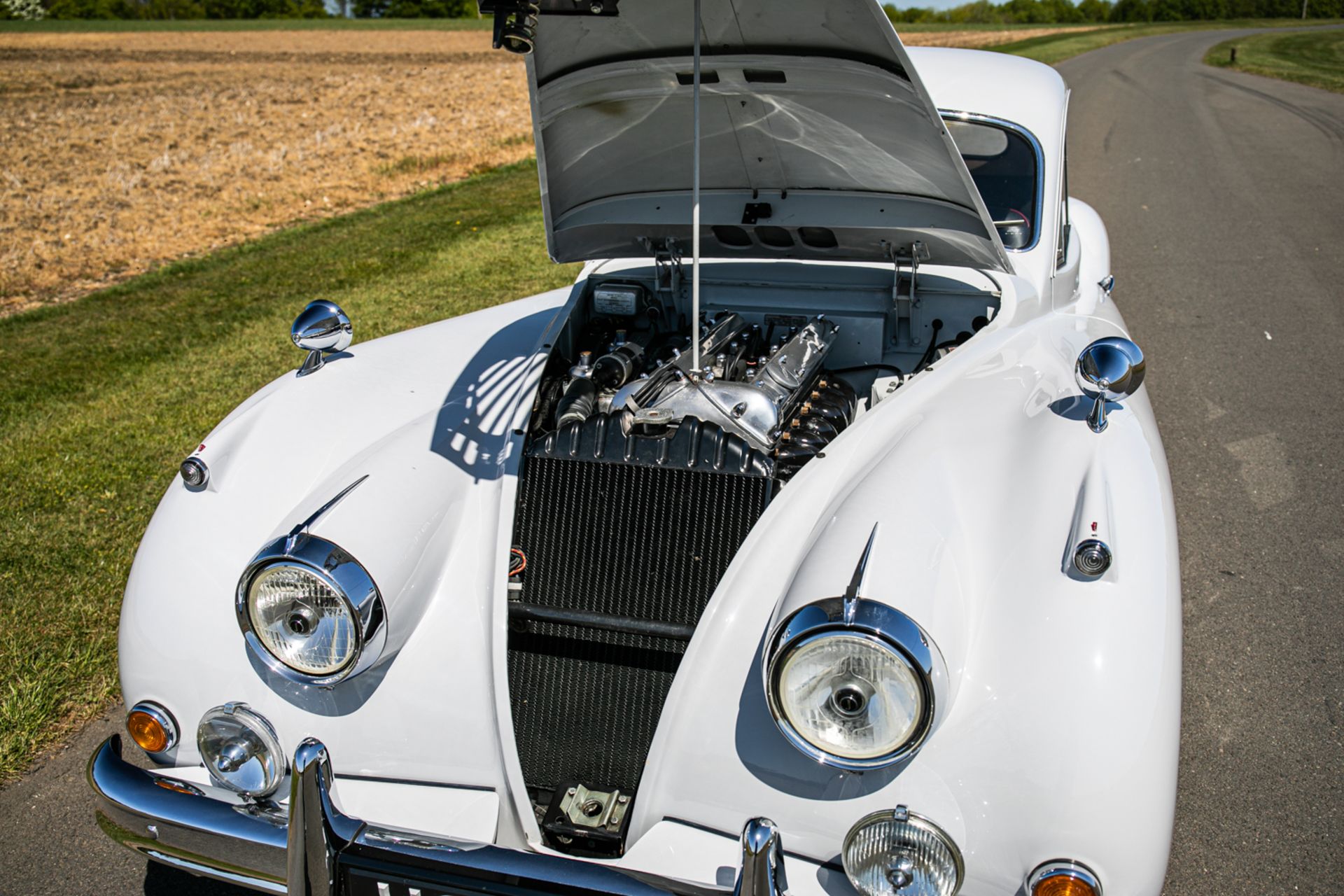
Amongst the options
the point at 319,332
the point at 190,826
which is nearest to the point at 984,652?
the point at 190,826

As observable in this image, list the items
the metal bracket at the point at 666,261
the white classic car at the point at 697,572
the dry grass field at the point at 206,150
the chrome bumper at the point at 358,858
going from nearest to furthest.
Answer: the chrome bumper at the point at 358,858
the white classic car at the point at 697,572
the metal bracket at the point at 666,261
the dry grass field at the point at 206,150

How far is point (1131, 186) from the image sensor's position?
11.0 meters

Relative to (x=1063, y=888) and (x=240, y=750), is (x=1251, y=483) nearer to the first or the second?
(x=1063, y=888)

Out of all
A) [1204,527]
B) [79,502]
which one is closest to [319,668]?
[79,502]

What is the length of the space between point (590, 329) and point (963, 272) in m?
1.34

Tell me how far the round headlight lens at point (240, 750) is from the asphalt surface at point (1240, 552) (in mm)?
621

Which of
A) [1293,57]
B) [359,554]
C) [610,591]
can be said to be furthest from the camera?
[1293,57]

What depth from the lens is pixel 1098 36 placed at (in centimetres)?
4316

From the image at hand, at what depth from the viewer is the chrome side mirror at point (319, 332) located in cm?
324

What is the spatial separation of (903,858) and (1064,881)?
0.29 metres

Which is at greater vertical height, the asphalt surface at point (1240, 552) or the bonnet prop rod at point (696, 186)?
the bonnet prop rod at point (696, 186)

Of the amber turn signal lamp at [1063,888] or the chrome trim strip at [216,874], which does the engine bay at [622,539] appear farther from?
the amber turn signal lamp at [1063,888]

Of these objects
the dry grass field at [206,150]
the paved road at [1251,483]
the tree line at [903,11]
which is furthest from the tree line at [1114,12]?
the paved road at [1251,483]

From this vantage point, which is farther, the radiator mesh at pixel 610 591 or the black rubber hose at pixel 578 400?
the black rubber hose at pixel 578 400
